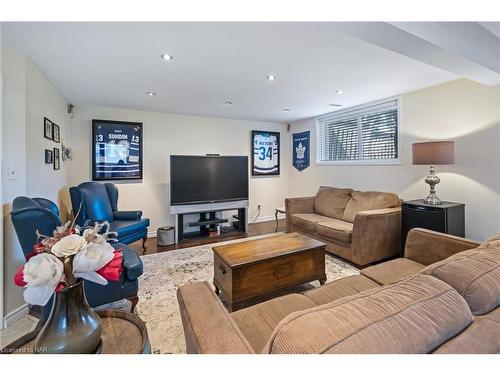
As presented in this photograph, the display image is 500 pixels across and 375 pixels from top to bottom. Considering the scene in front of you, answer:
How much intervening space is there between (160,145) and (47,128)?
1.89 m

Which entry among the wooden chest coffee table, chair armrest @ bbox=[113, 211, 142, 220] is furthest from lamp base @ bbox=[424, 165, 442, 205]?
chair armrest @ bbox=[113, 211, 142, 220]

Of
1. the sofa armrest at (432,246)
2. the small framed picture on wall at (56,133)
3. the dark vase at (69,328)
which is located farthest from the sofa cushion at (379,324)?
Result: the small framed picture on wall at (56,133)

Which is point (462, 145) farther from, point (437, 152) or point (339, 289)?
point (339, 289)

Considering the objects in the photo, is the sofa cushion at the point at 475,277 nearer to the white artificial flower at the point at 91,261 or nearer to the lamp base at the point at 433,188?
the white artificial flower at the point at 91,261

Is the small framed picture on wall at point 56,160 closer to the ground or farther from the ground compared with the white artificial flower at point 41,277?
farther from the ground

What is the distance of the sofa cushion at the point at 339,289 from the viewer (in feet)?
5.00

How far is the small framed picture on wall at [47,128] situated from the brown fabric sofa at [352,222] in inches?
133

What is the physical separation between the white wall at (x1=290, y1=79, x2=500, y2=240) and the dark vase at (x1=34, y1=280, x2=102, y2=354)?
3793 millimetres

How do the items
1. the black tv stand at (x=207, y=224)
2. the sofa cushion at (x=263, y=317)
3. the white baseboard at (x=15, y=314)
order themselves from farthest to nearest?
the black tv stand at (x=207, y=224) → the white baseboard at (x=15, y=314) → the sofa cushion at (x=263, y=317)

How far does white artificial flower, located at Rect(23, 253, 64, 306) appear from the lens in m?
0.77

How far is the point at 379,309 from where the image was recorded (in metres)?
0.69

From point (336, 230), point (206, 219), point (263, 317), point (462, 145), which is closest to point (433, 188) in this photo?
point (462, 145)

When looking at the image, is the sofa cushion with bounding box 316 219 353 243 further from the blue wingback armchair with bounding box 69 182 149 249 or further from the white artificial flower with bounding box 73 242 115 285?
the white artificial flower with bounding box 73 242 115 285

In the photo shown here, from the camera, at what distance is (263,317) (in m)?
1.34
